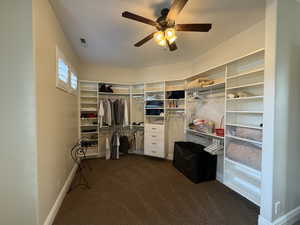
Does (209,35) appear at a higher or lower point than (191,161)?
higher

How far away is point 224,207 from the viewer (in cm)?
211

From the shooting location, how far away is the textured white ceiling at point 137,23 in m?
1.81

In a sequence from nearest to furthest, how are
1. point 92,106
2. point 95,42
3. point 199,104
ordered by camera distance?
point 95,42, point 199,104, point 92,106

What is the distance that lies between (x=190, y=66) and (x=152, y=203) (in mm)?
3363

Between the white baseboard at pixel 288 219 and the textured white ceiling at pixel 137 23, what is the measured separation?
2647mm

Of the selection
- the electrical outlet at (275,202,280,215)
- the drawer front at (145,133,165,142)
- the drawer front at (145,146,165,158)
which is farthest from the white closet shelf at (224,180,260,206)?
the drawer front at (145,133,165,142)

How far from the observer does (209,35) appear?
8.43 ft

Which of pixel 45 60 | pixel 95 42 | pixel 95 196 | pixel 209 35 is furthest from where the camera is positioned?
pixel 95 42

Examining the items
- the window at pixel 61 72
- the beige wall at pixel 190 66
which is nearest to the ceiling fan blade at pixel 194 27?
the beige wall at pixel 190 66

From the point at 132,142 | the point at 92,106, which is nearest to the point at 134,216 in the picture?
the point at 132,142

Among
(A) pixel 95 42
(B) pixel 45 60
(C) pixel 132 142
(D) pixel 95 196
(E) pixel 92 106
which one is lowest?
(D) pixel 95 196

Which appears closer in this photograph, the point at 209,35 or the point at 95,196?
the point at 95,196

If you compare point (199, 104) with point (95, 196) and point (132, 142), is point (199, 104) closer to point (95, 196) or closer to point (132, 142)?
point (132, 142)

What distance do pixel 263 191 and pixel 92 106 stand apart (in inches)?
167
